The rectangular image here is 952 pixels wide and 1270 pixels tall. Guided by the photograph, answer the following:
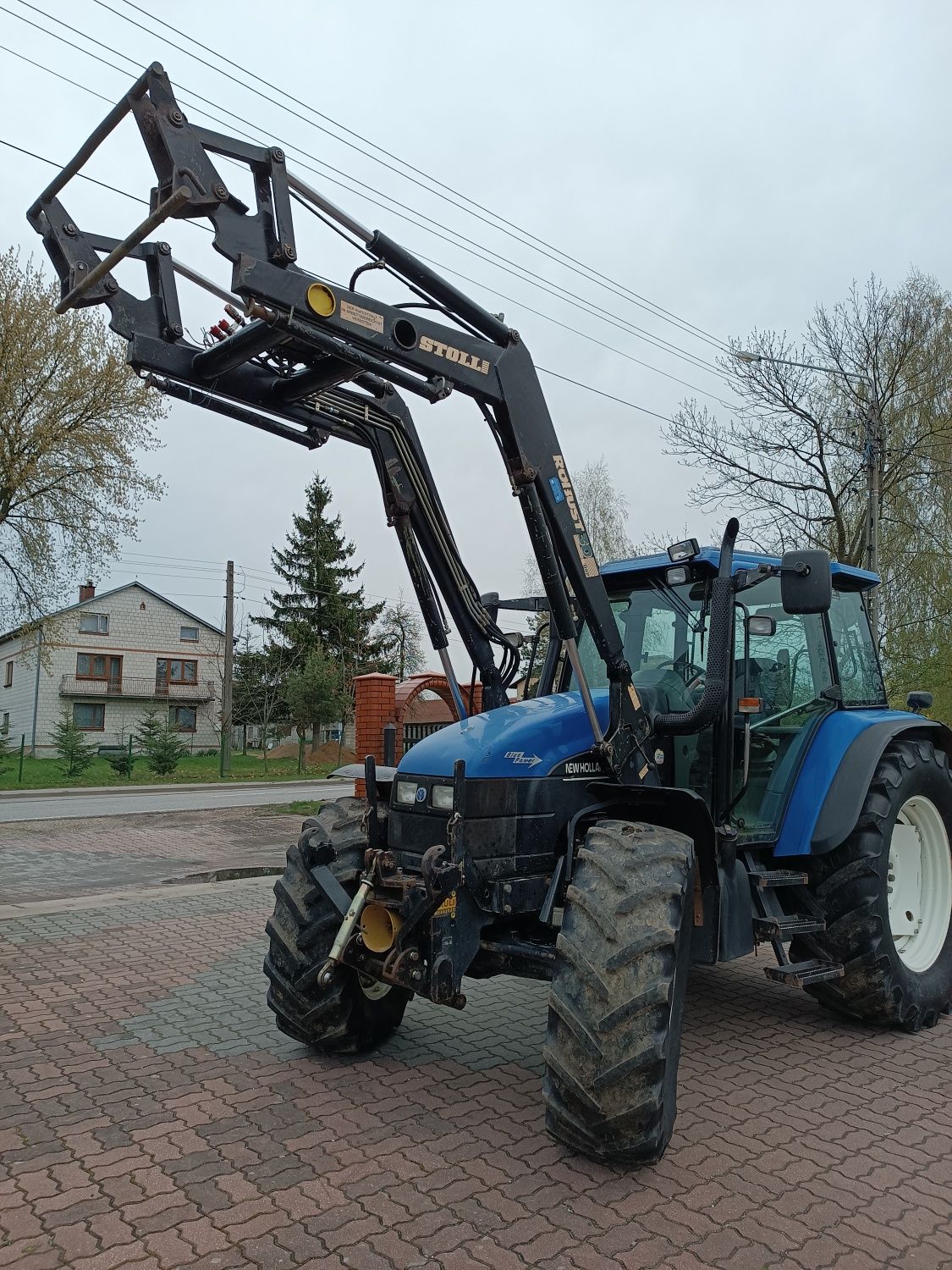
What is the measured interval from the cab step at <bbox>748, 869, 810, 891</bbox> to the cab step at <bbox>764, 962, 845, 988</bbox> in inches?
15.1

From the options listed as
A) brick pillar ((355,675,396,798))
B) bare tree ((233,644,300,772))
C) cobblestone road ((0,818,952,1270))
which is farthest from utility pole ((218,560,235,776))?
cobblestone road ((0,818,952,1270))

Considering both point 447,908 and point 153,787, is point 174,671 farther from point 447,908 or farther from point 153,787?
point 447,908

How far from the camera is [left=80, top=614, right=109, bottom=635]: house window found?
5000 centimetres

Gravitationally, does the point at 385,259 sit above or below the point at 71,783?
above

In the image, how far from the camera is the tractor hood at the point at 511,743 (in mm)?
4246

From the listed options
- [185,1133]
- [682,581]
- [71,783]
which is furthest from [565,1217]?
[71,783]

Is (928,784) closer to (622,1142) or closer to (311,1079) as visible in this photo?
(622,1142)

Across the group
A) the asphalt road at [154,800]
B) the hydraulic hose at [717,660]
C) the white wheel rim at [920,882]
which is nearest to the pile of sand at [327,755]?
the asphalt road at [154,800]

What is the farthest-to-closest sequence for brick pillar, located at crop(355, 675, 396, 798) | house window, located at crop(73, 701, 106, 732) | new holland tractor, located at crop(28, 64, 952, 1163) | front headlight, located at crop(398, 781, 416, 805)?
1. house window, located at crop(73, 701, 106, 732)
2. brick pillar, located at crop(355, 675, 396, 798)
3. front headlight, located at crop(398, 781, 416, 805)
4. new holland tractor, located at crop(28, 64, 952, 1163)

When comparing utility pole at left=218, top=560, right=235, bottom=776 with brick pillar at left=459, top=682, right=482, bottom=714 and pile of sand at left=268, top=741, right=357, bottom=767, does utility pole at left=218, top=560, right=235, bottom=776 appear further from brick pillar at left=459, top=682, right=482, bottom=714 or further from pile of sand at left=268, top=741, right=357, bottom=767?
brick pillar at left=459, top=682, right=482, bottom=714

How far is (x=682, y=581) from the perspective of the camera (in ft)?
16.2

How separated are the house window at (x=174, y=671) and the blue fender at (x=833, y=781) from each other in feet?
164

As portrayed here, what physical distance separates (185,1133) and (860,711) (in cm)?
429

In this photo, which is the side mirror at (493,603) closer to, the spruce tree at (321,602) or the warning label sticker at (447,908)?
the warning label sticker at (447,908)
